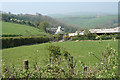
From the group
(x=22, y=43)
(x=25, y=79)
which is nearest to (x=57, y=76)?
(x=25, y=79)

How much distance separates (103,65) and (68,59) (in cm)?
79

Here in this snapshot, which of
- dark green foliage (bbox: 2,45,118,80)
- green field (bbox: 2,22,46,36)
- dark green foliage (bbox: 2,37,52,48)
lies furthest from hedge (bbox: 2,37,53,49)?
dark green foliage (bbox: 2,45,118,80)

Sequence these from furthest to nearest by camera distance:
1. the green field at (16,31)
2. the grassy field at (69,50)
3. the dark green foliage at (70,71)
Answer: the green field at (16,31) → the grassy field at (69,50) → the dark green foliage at (70,71)

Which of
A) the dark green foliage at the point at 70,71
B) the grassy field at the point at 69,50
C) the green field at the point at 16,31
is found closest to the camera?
the dark green foliage at the point at 70,71

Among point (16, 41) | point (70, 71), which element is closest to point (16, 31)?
point (16, 41)

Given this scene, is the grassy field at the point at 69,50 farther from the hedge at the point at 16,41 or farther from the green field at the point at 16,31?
the green field at the point at 16,31

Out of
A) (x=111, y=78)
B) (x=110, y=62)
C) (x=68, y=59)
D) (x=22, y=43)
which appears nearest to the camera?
(x=111, y=78)

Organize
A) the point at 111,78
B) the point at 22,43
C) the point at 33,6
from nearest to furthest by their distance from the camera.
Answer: the point at 111,78 < the point at 22,43 < the point at 33,6

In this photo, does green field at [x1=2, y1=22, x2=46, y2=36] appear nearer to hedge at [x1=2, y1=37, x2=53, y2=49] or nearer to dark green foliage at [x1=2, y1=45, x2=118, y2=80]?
hedge at [x1=2, y1=37, x2=53, y2=49]

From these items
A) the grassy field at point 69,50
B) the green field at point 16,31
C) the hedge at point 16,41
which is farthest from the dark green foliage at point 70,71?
the green field at point 16,31

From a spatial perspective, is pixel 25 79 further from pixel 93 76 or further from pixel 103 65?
pixel 103 65

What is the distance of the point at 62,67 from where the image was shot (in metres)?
3.75

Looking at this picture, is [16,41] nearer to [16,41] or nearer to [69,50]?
[16,41]

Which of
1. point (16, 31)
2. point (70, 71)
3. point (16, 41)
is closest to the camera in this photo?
point (70, 71)
